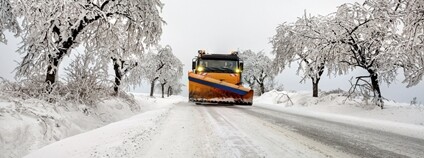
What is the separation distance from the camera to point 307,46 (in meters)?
19.7

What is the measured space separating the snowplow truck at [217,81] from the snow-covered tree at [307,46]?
11.4 feet

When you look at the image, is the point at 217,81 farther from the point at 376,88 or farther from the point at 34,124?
the point at 34,124

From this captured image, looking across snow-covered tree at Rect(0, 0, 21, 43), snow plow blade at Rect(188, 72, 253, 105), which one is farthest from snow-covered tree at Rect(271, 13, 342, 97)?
snow-covered tree at Rect(0, 0, 21, 43)

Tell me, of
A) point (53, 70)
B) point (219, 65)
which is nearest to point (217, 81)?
point (219, 65)

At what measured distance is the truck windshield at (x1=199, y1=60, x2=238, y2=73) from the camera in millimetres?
16172

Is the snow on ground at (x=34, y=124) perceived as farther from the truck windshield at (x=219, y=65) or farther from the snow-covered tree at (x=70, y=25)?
the truck windshield at (x=219, y=65)

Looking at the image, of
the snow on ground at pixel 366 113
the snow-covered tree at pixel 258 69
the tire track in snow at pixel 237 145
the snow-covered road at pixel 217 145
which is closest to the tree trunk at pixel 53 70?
the snow-covered road at pixel 217 145

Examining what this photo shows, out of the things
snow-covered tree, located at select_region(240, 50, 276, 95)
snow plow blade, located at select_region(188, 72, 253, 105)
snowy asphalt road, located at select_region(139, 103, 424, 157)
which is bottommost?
snowy asphalt road, located at select_region(139, 103, 424, 157)

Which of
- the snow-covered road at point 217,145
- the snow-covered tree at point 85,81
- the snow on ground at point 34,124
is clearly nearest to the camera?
the snow-covered road at point 217,145

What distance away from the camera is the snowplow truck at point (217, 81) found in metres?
14.9

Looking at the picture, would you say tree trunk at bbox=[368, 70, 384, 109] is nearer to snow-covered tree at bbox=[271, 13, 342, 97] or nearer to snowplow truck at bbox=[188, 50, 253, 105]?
snow-covered tree at bbox=[271, 13, 342, 97]

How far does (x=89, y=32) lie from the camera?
10500 mm

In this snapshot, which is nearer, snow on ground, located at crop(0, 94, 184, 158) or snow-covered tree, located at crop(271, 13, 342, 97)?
snow on ground, located at crop(0, 94, 184, 158)

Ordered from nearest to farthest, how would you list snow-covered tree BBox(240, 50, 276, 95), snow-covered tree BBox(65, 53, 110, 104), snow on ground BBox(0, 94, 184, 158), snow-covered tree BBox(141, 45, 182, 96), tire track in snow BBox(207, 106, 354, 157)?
tire track in snow BBox(207, 106, 354, 157), snow on ground BBox(0, 94, 184, 158), snow-covered tree BBox(65, 53, 110, 104), snow-covered tree BBox(141, 45, 182, 96), snow-covered tree BBox(240, 50, 276, 95)
